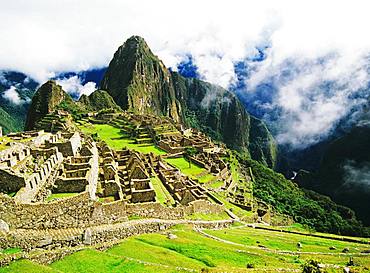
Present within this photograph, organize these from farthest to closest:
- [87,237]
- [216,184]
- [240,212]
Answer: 1. [216,184]
2. [240,212]
3. [87,237]

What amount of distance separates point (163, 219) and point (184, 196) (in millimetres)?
9805

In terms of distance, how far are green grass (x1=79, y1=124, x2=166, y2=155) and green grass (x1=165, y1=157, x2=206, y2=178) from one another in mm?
4609

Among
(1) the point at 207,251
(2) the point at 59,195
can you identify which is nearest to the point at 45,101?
(2) the point at 59,195

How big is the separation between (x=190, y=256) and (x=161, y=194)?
1634 centimetres

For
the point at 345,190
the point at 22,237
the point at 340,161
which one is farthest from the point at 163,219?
the point at 340,161

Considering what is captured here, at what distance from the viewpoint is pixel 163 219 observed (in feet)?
93.6

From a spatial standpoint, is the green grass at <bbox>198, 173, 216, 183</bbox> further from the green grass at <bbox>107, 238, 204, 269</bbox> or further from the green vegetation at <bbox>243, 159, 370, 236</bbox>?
the green grass at <bbox>107, 238, 204, 269</bbox>

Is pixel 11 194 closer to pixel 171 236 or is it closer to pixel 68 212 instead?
pixel 68 212

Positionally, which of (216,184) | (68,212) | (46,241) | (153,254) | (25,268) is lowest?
(25,268)

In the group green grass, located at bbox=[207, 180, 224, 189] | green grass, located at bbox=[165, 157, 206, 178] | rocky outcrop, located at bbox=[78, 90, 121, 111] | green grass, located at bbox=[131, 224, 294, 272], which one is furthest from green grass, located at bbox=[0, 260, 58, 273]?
rocky outcrop, located at bbox=[78, 90, 121, 111]

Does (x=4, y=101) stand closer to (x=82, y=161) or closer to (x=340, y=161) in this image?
(x=82, y=161)

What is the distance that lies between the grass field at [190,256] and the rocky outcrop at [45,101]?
105 meters

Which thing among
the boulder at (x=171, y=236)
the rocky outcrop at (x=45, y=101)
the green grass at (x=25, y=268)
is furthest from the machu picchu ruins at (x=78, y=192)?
the rocky outcrop at (x=45, y=101)

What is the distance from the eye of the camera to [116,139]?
3351 inches
